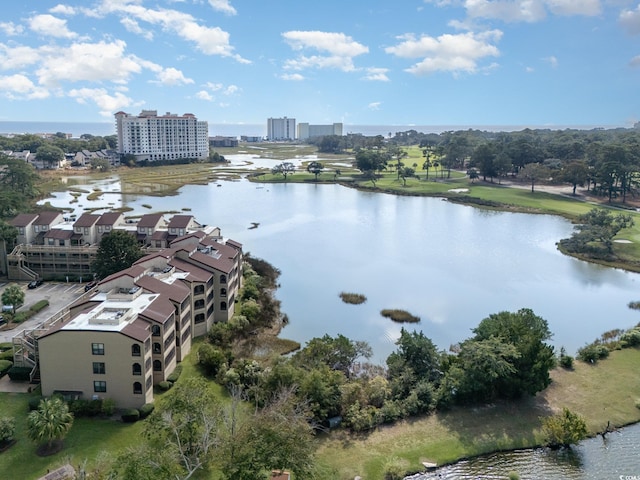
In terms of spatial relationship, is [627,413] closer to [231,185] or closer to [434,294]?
[434,294]

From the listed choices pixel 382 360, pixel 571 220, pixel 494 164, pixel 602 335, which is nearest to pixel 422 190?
pixel 494 164

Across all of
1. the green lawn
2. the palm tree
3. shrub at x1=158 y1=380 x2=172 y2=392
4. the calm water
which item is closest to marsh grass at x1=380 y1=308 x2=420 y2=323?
the green lawn

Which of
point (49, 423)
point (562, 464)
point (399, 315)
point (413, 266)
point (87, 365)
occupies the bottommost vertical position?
point (562, 464)

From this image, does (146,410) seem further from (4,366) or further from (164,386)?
(4,366)

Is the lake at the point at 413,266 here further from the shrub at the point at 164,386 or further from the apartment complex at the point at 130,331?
the shrub at the point at 164,386

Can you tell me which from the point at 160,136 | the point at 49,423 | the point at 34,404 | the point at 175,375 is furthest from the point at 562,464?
the point at 160,136

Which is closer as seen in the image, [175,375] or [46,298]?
[175,375]

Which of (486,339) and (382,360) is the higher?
(486,339)
